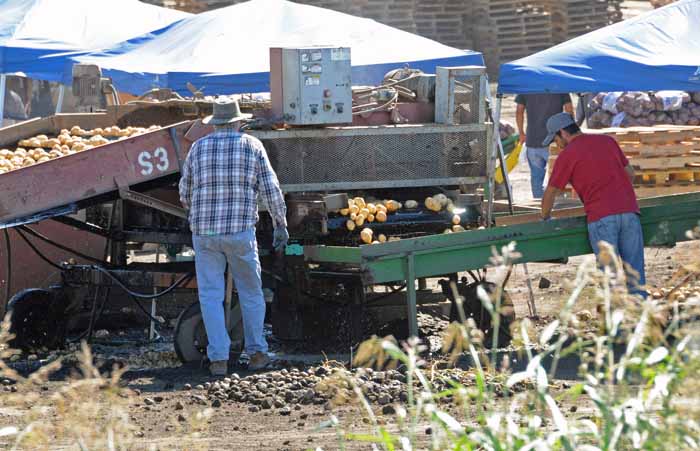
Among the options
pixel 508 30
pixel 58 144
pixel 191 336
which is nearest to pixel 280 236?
pixel 191 336

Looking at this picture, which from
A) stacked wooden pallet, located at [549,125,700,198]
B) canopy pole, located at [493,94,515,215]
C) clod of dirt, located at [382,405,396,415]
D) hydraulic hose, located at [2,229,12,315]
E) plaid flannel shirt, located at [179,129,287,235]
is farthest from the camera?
stacked wooden pallet, located at [549,125,700,198]

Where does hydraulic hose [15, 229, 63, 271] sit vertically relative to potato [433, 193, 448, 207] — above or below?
below

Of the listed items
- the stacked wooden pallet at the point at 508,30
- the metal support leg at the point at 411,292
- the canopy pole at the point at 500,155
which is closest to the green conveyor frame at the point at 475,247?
the metal support leg at the point at 411,292

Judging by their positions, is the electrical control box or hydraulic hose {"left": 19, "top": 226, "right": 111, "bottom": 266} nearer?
the electrical control box

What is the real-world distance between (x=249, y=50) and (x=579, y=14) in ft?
45.2

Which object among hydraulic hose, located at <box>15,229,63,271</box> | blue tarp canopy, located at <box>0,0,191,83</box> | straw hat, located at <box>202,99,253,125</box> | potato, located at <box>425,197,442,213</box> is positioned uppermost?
blue tarp canopy, located at <box>0,0,191,83</box>

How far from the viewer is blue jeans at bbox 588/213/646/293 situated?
9672 millimetres

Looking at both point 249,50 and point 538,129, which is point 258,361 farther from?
point 538,129

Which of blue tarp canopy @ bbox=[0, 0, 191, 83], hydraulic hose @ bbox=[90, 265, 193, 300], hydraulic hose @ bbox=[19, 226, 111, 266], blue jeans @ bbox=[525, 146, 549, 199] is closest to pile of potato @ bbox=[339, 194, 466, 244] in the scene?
hydraulic hose @ bbox=[90, 265, 193, 300]

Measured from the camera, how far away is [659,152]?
45.0ft

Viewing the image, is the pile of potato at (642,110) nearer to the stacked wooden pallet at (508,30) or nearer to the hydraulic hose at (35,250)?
the stacked wooden pallet at (508,30)

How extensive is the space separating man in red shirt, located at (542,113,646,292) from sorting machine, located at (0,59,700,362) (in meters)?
0.23

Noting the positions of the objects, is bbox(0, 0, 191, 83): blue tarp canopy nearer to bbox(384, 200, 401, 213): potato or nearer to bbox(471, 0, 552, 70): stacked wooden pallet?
bbox(384, 200, 401, 213): potato

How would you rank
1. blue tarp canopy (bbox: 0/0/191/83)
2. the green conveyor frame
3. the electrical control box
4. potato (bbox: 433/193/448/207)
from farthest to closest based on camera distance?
blue tarp canopy (bbox: 0/0/191/83) < potato (bbox: 433/193/448/207) < the electrical control box < the green conveyor frame
